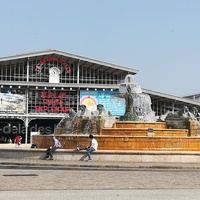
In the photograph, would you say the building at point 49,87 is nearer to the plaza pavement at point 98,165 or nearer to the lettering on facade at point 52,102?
the lettering on facade at point 52,102

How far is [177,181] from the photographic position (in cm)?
1297

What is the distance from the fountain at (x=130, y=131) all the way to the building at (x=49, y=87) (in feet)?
96.3

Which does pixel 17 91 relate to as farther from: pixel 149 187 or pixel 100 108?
pixel 149 187

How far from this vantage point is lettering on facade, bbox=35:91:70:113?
57875mm

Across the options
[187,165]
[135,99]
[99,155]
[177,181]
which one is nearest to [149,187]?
[177,181]

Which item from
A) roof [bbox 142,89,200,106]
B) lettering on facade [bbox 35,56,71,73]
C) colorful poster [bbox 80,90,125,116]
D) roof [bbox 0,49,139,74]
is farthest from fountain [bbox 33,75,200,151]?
lettering on facade [bbox 35,56,71,73]

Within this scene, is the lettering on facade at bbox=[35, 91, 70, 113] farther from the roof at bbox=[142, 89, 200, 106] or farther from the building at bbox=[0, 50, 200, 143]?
the roof at bbox=[142, 89, 200, 106]

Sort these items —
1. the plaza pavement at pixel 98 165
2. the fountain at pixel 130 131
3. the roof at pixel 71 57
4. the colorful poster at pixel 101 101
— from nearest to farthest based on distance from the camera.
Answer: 1. the plaza pavement at pixel 98 165
2. the fountain at pixel 130 131
3. the roof at pixel 71 57
4. the colorful poster at pixel 101 101

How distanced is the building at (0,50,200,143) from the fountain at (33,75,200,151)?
96.3 ft

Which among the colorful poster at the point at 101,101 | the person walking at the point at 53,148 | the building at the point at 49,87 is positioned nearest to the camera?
the person walking at the point at 53,148

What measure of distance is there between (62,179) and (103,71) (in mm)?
49710

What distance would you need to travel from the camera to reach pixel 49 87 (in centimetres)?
5822

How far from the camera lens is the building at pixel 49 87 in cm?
5684

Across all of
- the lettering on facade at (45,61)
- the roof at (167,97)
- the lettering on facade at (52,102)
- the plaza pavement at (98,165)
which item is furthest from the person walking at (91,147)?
the lettering on facade at (45,61)
